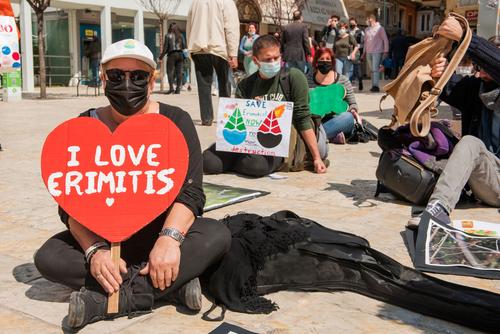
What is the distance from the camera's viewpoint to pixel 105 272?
2582mm

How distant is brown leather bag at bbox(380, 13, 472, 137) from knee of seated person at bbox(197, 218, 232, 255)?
73.2 inches

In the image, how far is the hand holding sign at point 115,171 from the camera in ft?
8.74

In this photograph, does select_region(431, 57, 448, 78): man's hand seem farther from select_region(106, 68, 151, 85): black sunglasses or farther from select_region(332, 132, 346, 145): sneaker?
select_region(332, 132, 346, 145): sneaker

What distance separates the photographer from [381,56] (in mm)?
16875

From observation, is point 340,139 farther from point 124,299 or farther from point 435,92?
point 124,299

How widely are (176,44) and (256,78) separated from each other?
432 inches

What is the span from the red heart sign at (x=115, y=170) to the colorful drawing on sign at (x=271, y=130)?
3.13 metres

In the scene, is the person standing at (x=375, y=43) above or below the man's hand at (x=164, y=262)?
above

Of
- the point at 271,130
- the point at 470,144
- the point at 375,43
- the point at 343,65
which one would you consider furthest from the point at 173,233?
the point at 375,43

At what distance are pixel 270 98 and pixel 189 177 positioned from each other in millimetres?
3251

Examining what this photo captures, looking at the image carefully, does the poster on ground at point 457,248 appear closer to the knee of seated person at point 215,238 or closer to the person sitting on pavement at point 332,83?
the knee of seated person at point 215,238

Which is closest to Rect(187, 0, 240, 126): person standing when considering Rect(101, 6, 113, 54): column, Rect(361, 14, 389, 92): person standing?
Rect(361, 14, 389, 92): person standing

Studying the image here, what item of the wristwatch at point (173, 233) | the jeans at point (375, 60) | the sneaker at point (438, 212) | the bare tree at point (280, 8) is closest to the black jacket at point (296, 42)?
the jeans at point (375, 60)

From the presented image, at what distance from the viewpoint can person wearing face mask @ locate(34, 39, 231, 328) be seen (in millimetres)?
2619
